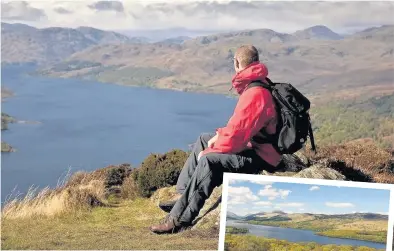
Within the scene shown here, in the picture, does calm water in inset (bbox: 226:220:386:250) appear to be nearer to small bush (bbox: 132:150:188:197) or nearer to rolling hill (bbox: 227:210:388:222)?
rolling hill (bbox: 227:210:388:222)

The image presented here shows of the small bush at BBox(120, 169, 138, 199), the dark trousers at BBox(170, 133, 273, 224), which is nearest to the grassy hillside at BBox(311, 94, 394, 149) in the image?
the small bush at BBox(120, 169, 138, 199)

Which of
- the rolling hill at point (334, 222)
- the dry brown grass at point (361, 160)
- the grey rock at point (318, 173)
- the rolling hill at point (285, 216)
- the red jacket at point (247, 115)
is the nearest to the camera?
the rolling hill at point (334, 222)

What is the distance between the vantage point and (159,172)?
6.66 m

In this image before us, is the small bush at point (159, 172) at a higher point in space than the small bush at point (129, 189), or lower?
higher

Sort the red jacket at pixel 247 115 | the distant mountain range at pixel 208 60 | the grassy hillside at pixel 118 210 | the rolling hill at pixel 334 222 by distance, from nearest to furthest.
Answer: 1. the rolling hill at pixel 334 222
2. the red jacket at pixel 247 115
3. the grassy hillside at pixel 118 210
4. the distant mountain range at pixel 208 60

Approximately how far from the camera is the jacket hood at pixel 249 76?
15.9 feet

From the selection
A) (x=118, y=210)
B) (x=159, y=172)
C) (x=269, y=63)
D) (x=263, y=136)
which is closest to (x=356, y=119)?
(x=269, y=63)

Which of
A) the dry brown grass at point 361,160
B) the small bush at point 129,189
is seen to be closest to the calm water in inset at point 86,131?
the dry brown grass at point 361,160

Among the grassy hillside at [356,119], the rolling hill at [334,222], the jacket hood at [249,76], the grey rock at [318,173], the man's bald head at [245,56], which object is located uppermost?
the man's bald head at [245,56]

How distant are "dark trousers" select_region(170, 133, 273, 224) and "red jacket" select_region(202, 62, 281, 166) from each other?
0.28 feet

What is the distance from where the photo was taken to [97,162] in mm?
26984

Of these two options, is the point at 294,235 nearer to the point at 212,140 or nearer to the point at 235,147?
the point at 235,147

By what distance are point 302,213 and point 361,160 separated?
321cm

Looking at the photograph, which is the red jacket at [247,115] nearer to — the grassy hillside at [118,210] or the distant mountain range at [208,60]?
the grassy hillside at [118,210]
